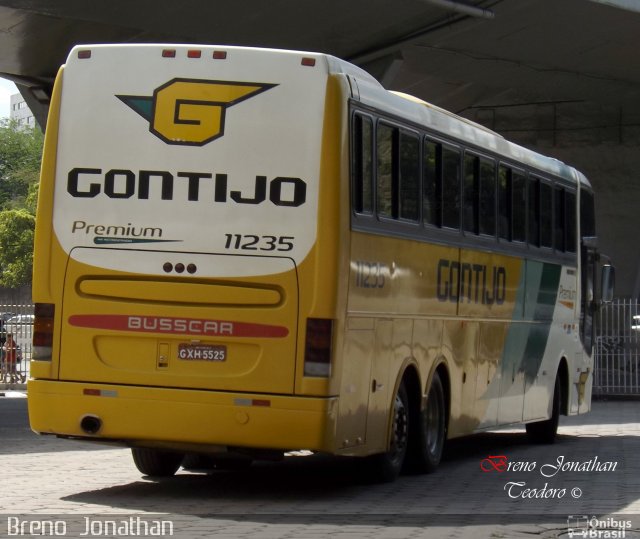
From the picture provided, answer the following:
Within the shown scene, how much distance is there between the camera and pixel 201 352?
11148mm

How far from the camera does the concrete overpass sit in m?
27.4

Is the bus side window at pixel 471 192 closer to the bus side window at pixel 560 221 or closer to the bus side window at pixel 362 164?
the bus side window at pixel 362 164

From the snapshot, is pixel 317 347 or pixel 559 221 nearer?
pixel 317 347

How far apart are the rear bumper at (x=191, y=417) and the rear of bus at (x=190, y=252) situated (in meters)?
0.01

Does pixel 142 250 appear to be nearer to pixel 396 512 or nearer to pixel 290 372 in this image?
pixel 290 372

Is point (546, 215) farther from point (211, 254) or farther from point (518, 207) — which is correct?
point (211, 254)

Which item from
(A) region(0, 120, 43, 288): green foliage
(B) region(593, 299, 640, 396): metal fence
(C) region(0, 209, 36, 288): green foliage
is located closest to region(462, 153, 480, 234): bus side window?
(B) region(593, 299, 640, 396): metal fence

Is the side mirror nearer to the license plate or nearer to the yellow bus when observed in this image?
the yellow bus

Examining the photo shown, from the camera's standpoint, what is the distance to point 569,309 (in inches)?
772

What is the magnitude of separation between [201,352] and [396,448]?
2.62 meters

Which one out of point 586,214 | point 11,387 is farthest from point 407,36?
point 11,387

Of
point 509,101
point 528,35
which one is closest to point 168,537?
point 528,35

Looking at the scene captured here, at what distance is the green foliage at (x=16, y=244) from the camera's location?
3688 inches

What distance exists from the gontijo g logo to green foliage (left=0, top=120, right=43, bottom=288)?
8199 cm
